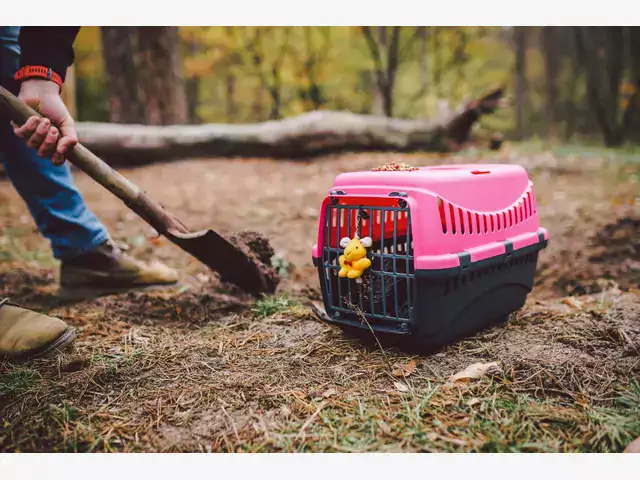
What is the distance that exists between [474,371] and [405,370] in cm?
15

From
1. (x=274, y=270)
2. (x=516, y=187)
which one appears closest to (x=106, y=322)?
(x=274, y=270)

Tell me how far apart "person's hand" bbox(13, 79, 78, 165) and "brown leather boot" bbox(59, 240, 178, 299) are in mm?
418

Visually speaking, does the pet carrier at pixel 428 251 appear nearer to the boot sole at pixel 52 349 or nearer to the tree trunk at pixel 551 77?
the boot sole at pixel 52 349

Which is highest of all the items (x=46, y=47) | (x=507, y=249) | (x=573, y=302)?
(x=46, y=47)

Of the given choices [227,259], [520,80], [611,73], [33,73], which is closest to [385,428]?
[227,259]

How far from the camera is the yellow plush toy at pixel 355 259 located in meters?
1.22

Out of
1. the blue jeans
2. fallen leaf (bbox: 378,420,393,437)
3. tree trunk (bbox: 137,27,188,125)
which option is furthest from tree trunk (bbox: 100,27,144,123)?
fallen leaf (bbox: 378,420,393,437)

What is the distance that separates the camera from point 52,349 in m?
1.29

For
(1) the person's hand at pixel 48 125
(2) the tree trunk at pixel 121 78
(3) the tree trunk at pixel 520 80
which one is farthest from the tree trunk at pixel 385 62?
(1) the person's hand at pixel 48 125

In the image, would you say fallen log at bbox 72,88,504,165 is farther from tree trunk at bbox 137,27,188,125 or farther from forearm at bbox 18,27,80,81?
forearm at bbox 18,27,80,81

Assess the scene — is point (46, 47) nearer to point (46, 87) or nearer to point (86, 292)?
point (46, 87)

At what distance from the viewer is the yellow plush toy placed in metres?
1.22

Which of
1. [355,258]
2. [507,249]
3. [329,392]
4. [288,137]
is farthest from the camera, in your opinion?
[288,137]
